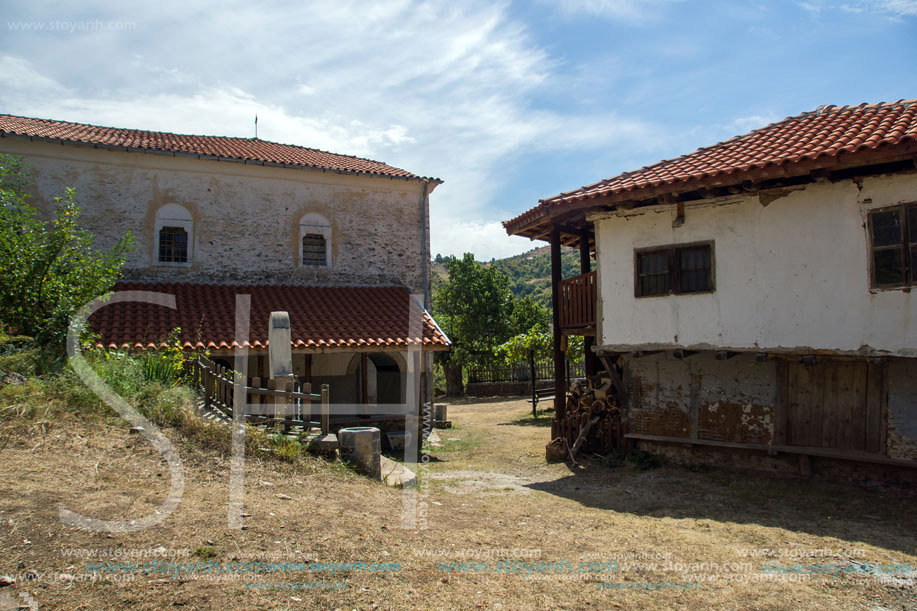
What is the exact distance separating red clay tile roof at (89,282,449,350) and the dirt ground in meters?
4.94

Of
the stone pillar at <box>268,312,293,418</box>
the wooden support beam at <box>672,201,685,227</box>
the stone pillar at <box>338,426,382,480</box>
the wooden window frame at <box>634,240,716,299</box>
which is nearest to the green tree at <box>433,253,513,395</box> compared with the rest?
the wooden window frame at <box>634,240,716,299</box>

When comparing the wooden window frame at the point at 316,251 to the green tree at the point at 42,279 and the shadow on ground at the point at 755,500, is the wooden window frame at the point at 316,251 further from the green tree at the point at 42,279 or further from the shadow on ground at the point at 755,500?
the shadow on ground at the point at 755,500

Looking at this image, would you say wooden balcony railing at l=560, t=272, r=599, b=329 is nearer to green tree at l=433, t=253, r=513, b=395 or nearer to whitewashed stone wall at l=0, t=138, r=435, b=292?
whitewashed stone wall at l=0, t=138, r=435, b=292

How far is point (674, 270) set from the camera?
10.1m

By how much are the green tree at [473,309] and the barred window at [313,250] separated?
14402 millimetres

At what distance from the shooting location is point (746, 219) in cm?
942

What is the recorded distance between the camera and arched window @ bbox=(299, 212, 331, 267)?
1576 cm

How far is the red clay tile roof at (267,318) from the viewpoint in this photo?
1196 centimetres

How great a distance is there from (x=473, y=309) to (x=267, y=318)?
65.3ft

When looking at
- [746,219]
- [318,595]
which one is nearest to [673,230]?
[746,219]

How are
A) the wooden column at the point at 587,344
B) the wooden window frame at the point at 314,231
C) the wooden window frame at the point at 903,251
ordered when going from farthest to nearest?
the wooden window frame at the point at 314,231, the wooden column at the point at 587,344, the wooden window frame at the point at 903,251

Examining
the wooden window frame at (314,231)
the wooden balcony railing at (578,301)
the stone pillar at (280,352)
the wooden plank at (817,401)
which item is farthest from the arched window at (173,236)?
the wooden plank at (817,401)

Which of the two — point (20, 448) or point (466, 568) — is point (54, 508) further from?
point (466, 568)

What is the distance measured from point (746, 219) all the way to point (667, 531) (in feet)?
17.4
